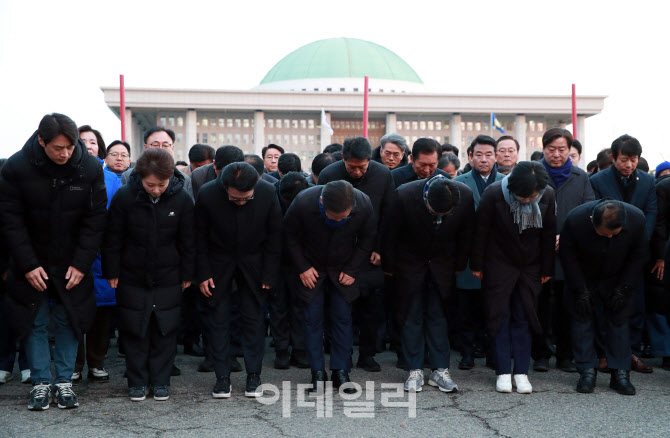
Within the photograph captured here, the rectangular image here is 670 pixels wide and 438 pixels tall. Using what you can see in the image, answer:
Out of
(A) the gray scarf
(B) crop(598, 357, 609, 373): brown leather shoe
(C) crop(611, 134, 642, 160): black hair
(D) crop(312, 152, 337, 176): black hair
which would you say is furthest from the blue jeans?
(C) crop(611, 134, 642, 160): black hair

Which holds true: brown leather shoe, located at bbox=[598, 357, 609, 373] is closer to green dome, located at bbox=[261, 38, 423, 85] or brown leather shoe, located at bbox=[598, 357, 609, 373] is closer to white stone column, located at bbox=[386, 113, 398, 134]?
white stone column, located at bbox=[386, 113, 398, 134]

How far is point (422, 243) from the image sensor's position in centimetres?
500

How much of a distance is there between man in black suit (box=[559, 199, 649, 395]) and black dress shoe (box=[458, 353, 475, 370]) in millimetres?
989

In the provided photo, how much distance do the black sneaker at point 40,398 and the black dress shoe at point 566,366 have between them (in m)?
4.16

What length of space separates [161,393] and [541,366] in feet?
10.5

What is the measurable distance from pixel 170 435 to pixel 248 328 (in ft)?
3.95

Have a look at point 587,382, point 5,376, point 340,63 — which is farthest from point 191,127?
point 587,382

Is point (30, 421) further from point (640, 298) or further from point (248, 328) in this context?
point (640, 298)

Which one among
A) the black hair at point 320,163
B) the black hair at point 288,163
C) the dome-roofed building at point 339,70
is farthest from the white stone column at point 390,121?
the black hair at point 320,163

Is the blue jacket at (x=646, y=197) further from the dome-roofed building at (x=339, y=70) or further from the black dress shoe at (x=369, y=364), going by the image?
the dome-roofed building at (x=339, y=70)

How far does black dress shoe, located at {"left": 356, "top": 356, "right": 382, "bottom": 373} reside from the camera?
5.63 metres

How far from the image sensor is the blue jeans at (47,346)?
4512 millimetres

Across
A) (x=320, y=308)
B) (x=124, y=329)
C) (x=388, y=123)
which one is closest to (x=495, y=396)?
(x=320, y=308)

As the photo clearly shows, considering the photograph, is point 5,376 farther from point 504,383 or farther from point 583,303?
point 583,303
